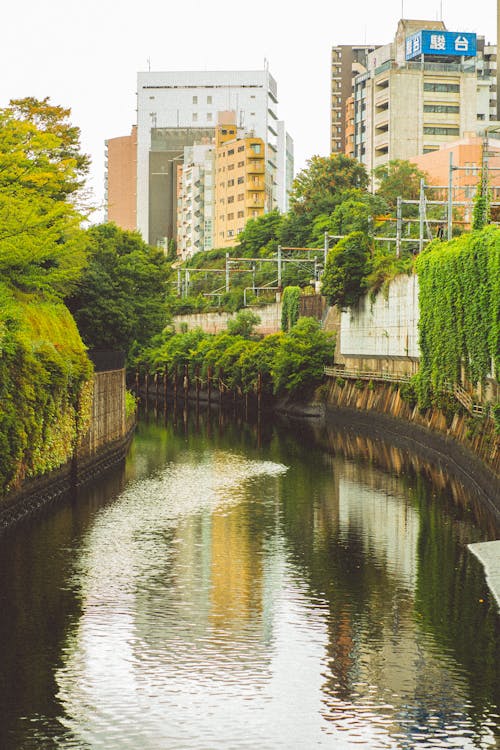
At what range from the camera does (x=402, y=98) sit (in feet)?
427

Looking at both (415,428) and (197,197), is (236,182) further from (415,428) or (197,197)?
(415,428)

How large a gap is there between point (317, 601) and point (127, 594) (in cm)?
426

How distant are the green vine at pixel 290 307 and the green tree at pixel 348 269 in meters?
19.3

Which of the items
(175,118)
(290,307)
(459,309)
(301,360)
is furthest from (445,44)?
(459,309)

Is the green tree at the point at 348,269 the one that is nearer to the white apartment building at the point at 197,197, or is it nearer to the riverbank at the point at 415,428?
the riverbank at the point at 415,428

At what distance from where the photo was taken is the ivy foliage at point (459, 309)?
4083 cm

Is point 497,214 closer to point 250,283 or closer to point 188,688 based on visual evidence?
point 250,283

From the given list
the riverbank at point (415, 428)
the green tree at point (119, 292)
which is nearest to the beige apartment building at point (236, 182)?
the riverbank at point (415, 428)

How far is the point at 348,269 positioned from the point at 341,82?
114 meters

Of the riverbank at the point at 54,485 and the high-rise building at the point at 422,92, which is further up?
the high-rise building at the point at 422,92

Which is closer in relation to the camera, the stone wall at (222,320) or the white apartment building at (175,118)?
the stone wall at (222,320)

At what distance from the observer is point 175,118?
188625 millimetres

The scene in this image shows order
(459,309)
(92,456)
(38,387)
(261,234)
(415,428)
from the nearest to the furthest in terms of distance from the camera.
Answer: (38,387)
(92,456)
(459,309)
(415,428)
(261,234)

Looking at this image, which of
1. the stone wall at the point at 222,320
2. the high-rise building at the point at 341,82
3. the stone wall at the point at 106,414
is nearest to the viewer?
the stone wall at the point at 106,414
